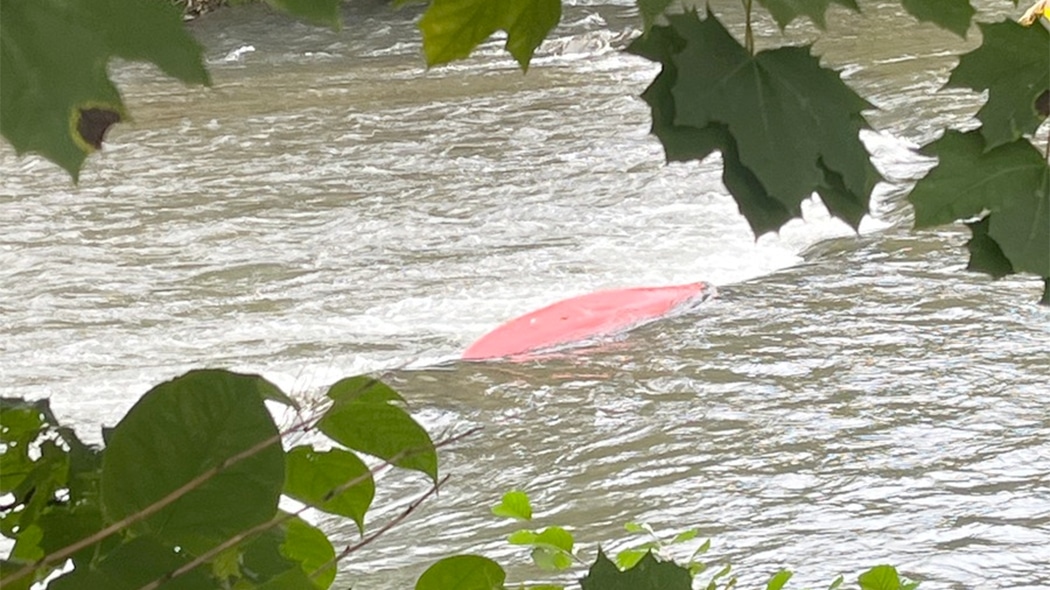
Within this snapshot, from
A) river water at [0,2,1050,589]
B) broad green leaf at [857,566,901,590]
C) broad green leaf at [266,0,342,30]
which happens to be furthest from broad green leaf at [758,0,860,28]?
river water at [0,2,1050,589]

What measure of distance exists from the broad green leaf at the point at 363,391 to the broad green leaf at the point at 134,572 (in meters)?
0.19

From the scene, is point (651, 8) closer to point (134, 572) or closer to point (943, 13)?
point (943, 13)

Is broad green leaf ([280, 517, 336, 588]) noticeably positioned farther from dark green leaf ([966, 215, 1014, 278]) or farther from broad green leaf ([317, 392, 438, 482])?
dark green leaf ([966, 215, 1014, 278])

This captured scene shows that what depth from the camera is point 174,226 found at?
5875 millimetres

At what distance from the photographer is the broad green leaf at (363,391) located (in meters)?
0.62

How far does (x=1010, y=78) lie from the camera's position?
1.97ft

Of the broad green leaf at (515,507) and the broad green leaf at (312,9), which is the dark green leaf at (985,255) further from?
the broad green leaf at (515,507)

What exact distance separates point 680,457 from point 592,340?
0.84m

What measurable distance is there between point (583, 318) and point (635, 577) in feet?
13.4

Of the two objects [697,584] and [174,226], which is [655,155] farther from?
[697,584]

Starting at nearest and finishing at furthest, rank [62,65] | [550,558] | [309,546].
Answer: [62,65] < [309,546] < [550,558]

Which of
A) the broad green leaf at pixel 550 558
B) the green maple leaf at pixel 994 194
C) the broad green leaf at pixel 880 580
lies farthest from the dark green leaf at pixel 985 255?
the broad green leaf at pixel 550 558

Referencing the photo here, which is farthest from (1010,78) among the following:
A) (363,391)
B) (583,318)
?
(583,318)

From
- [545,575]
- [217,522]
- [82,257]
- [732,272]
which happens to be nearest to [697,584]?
[545,575]
